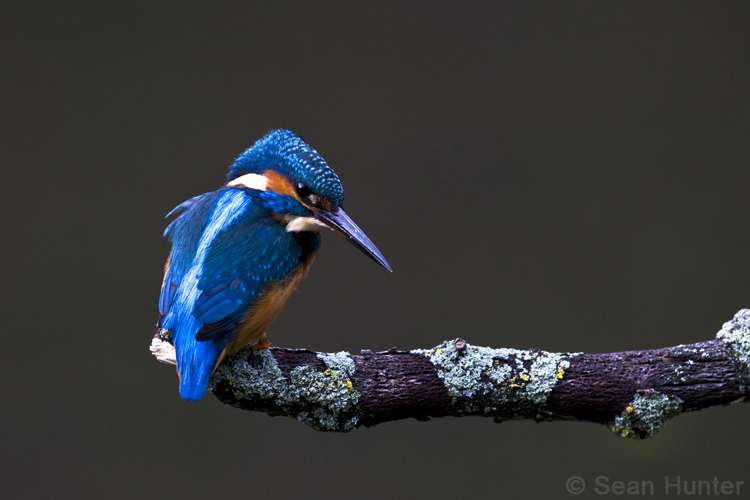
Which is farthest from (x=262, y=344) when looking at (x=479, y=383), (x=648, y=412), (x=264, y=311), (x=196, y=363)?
(x=648, y=412)

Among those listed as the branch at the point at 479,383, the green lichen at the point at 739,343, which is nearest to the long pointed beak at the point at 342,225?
the branch at the point at 479,383

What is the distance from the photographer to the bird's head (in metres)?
1.56

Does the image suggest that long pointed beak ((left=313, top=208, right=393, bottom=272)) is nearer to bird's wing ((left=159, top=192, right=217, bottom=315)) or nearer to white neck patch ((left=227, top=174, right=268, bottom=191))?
white neck patch ((left=227, top=174, right=268, bottom=191))

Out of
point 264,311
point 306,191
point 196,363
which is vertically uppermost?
point 306,191

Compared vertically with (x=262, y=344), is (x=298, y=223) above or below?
above

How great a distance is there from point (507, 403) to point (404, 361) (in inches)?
8.9

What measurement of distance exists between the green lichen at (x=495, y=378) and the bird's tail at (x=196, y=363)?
40cm

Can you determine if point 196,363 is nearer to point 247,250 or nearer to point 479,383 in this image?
point 247,250

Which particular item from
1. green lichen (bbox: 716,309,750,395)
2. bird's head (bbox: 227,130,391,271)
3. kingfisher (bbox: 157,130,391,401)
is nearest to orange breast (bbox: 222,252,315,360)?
kingfisher (bbox: 157,130,391,401)

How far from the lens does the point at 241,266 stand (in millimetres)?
1496

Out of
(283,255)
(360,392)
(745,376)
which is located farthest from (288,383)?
(745,376)

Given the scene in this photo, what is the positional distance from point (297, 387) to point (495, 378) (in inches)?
15.6

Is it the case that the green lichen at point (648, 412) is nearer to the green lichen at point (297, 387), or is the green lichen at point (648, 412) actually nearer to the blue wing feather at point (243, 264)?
the green lichen at point (297, 387)

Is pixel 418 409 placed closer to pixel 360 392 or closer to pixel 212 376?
pixel 360 392
